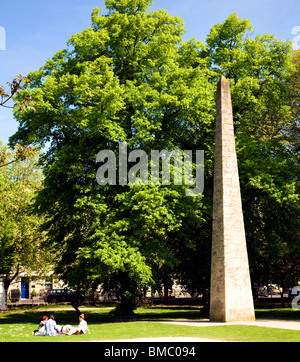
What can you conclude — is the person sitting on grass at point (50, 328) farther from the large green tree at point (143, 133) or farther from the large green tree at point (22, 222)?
the large green tree at point (22, 222)

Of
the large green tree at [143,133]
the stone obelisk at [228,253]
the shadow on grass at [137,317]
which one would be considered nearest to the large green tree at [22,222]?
the shadow on grass at [137,317]

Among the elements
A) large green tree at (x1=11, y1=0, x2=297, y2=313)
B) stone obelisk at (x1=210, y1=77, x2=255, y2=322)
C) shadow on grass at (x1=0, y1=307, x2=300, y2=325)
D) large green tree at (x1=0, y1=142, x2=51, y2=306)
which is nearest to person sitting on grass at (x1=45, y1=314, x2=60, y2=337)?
large green tree at (x1=11, y1=0, x2=297, y2=313)

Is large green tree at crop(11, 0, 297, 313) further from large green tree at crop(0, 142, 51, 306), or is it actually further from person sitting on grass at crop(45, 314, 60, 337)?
large green tree at crop(0, 142, 51, 306)

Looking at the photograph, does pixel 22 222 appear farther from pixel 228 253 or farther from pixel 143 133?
pixel 228 253

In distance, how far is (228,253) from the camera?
2184 centimetres

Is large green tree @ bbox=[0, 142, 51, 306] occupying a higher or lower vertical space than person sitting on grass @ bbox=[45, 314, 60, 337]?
higher

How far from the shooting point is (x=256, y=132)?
1497 inches

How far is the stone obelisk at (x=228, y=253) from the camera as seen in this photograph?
848 inches

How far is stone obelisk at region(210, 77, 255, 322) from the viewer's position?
70.7 ft

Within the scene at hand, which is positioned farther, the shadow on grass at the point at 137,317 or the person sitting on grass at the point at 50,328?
the shadow on grass at the point at 137,317

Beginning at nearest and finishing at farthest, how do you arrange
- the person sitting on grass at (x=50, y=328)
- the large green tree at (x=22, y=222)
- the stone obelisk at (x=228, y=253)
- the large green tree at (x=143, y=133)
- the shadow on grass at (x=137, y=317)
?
1. the person sitting on grass at (x=50, y=328)
2. the stone obelisk at (x=228, y=253)
3. the large green tree at (x=143, y=133)
4. the shadow on grass at (x=137, y=317)
5. the large green tree at (x=22, y=222)

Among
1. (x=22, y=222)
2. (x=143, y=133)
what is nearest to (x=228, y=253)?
(x=143, y=133)
